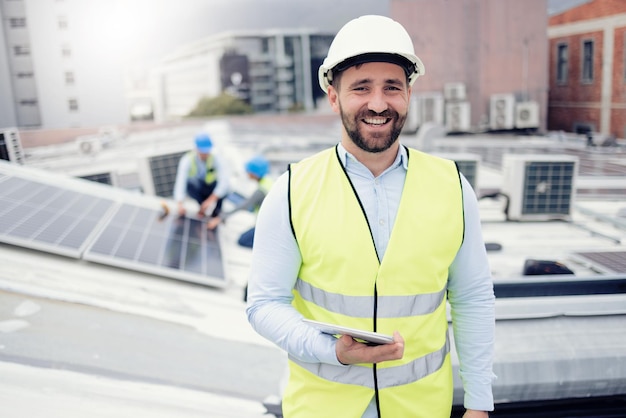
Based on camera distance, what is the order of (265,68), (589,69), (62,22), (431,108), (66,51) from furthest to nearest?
(265,68)
(62,22)
(66,51)
(431,108)
(589,69)

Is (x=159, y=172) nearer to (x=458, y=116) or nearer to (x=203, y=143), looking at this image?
(x=203, y=143)

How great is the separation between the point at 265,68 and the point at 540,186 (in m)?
68.2

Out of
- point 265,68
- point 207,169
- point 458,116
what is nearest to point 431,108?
point 458,116

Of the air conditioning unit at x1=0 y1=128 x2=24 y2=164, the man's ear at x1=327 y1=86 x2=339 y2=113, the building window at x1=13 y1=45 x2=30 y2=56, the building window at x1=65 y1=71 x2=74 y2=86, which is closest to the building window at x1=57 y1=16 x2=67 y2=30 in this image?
the building window at x1=13 y1=45 x2=30 y2=56

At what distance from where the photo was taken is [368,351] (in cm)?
111

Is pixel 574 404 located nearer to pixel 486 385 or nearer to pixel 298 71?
pixel 486 385

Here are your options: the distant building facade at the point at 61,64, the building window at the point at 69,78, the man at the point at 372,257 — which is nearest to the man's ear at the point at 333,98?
the man at the point at 372,257

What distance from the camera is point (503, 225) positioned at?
617cm

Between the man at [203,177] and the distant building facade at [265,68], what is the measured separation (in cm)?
6042

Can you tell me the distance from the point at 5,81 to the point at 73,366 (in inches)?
1291

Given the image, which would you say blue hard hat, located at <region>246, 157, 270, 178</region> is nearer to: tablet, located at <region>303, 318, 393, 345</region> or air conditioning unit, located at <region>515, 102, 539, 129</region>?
tablet, located at <region>303, 318, 393, 345</region>

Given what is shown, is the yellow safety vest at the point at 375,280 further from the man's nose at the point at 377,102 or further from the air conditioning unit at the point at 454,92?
the air conditioning unit at the point at 454,92

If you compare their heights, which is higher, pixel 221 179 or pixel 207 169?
pixel 207 169

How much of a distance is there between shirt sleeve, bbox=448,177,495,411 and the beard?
0.24 m
